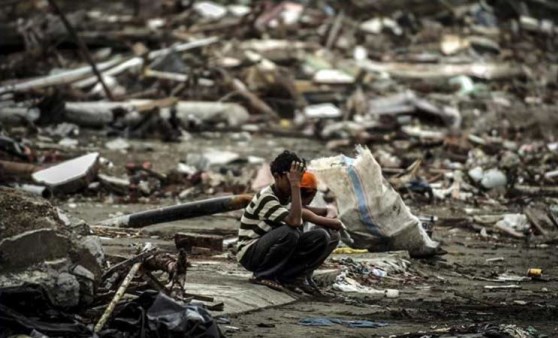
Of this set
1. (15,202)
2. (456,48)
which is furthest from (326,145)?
(15,202)

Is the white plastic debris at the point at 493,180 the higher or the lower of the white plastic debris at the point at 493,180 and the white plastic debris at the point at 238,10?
the higher

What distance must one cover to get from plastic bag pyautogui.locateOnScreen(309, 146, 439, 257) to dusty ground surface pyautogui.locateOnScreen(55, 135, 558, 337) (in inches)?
11.9

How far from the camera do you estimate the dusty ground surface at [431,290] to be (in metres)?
7.93

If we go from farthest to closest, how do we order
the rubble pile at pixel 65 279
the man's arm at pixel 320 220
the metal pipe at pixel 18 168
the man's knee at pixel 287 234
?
the metal pipe at pixel 18 168, the man's arm at pixel 320 220, the man's knee at pixel 287 234, the rubble pile at pixel 65 279

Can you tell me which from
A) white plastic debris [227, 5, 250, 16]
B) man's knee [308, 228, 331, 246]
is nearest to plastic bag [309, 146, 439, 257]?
man's knee [308, 228, 331, 246]

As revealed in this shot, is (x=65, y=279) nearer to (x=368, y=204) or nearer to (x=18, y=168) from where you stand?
(x=368, y=204)

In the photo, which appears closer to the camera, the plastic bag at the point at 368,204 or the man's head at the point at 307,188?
the man's head at the point at 307,188

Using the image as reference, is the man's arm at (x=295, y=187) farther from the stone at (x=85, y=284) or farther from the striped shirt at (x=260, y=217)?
the stone at (x=85, y=284)

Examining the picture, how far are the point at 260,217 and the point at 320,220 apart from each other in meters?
0.45

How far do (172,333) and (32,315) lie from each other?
79cm

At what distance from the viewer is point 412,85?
22.2 m

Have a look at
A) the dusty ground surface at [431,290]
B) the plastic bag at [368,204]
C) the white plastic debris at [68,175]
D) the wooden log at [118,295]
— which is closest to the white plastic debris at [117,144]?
the white plastic debris at [68,175]

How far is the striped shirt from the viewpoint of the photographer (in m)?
8.84

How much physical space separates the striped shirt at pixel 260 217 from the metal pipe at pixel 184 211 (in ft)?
6.24
